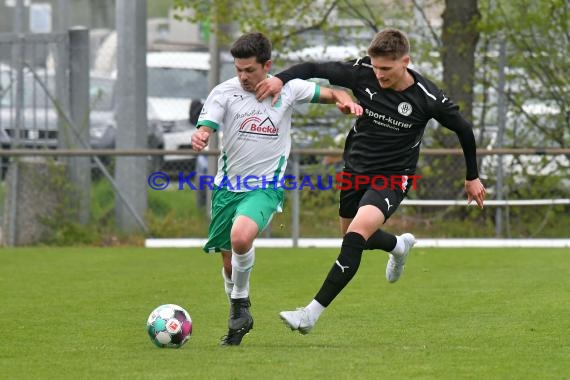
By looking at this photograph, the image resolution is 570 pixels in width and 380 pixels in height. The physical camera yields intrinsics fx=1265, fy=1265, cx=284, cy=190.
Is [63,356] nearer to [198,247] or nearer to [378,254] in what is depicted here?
[378,254]

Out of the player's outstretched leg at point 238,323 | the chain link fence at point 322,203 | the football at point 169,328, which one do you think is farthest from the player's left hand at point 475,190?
the chain link fence at point 322,203

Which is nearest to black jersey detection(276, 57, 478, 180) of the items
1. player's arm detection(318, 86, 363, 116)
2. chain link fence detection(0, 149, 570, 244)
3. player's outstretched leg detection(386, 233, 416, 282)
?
player's arm detection(318, 86, 363, 116)

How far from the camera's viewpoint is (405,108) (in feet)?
24.7

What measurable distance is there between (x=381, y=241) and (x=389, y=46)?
4.50 feet

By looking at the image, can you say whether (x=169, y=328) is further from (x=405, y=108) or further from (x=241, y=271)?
(x=405, y=108)

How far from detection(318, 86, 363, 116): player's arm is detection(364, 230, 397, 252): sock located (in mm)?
1096

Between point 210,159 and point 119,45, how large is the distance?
5.73ft

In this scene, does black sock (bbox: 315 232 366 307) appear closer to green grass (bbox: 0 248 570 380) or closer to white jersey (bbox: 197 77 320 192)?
green grass (bbox: 0 248 570 380)

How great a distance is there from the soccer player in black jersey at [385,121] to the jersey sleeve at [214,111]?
0.23 meters

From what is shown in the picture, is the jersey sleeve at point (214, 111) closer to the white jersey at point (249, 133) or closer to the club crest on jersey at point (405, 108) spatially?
the white jersey at point (249, 133)

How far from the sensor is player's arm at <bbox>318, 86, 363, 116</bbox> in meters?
6.91

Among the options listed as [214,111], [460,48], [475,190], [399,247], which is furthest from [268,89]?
[460,48]

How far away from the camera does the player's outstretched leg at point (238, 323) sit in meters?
6.89

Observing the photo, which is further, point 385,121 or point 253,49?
point 385,121
